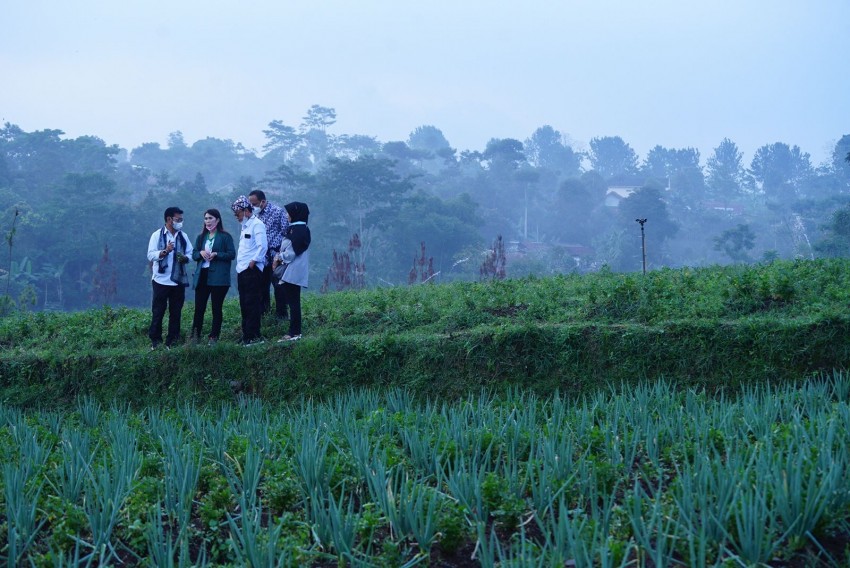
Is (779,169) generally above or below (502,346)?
above

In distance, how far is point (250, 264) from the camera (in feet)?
29.9

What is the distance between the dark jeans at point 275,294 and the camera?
962 centimetres

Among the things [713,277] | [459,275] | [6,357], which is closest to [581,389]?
[713,277]

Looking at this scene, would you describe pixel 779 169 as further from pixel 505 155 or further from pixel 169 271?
pixel 169 271

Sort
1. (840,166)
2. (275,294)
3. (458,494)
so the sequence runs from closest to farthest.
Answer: (458,494) < (275,294) < (840,166)

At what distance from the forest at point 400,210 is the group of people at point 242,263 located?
7.03 metres

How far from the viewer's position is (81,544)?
3.93 metres

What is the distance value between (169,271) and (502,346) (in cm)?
347

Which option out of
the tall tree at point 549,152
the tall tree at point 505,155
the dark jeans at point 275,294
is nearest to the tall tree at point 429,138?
the tall tree at point 549,152

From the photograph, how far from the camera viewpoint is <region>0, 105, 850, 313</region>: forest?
37844 mm

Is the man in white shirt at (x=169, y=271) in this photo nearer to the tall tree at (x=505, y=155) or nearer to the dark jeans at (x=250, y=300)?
the dark jeans at (x=250, y=300)

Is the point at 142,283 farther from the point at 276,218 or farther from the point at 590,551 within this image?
the point at 590,551

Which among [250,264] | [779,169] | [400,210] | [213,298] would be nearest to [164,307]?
[213,298]

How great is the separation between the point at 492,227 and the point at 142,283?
2389cm
